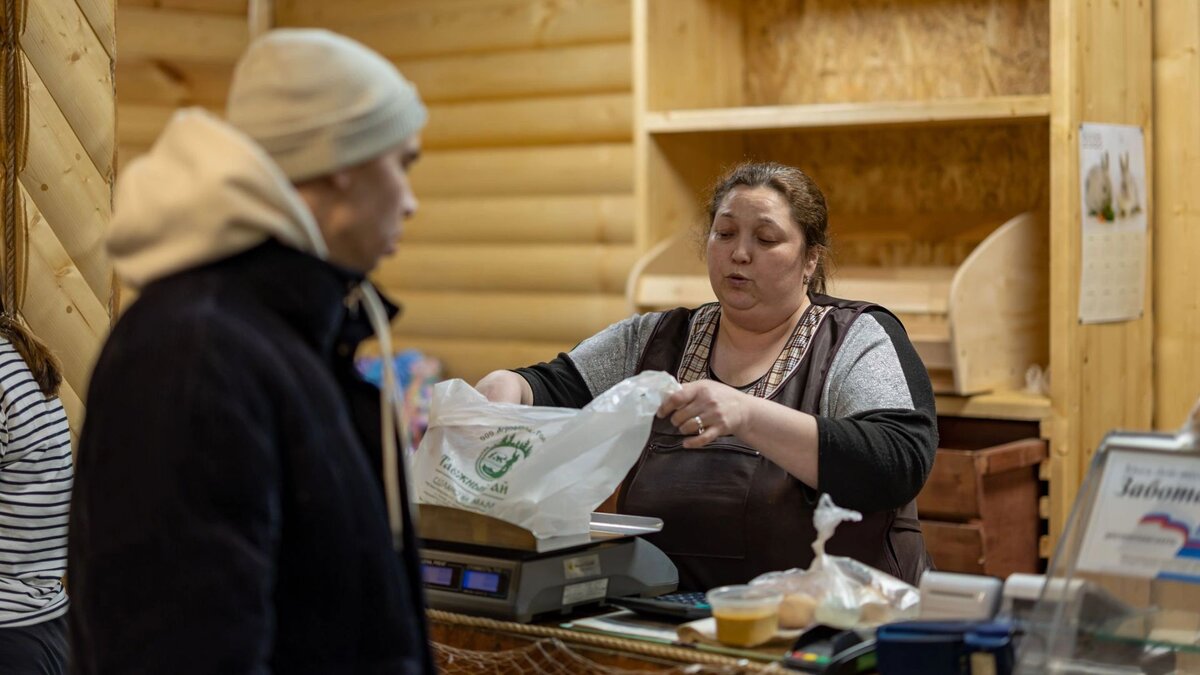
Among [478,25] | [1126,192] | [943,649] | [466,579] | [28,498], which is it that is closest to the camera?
[943,649]

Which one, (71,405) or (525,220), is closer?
(71,405)

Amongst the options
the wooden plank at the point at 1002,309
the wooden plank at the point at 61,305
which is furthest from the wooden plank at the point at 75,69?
the wooden plank at the point at 1002,309

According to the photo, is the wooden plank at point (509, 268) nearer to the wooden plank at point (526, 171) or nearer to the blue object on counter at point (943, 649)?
the wooden plank at point (526, 171)

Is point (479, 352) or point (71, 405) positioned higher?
point (71, 405)

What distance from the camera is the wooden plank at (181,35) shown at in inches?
217

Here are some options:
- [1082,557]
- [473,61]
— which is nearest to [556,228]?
[473,61]

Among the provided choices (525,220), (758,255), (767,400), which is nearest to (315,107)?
(767,400)

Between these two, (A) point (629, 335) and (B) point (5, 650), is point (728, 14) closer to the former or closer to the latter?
(A) point (629, 335)

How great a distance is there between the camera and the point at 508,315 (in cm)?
527

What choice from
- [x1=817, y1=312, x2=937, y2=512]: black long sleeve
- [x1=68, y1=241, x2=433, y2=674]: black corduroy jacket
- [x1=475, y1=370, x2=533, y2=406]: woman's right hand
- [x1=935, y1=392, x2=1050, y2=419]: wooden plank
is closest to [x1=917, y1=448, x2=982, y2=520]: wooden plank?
[x1=935, y1=392, x2=1050, y2=419]: wooden plank

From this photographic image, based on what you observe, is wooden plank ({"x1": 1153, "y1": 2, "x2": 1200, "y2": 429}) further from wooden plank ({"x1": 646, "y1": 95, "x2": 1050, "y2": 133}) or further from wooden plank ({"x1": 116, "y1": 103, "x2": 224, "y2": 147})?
wooden plank ({"x1": 116, "y1": 103, "x2": 224, "y2": 147})

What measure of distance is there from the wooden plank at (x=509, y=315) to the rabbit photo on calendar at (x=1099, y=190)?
1.94 metres

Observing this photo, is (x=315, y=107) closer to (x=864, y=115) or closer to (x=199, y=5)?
(x=864, y=115)

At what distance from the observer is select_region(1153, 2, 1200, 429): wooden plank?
370cm
